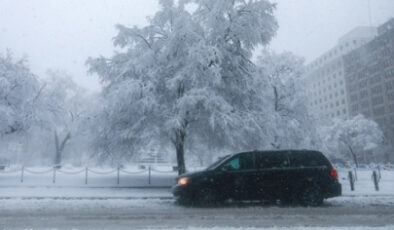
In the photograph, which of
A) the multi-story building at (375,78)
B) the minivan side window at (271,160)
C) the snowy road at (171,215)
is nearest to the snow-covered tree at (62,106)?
Answer: the snowy road at (171,215)

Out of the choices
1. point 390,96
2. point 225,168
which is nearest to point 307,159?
point 225,168

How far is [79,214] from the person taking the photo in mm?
9820

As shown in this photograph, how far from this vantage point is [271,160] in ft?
39.9

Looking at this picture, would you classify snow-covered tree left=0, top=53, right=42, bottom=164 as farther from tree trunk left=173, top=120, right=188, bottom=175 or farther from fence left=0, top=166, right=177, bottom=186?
tree trunk left=173, top=120, right=188, bottom=175

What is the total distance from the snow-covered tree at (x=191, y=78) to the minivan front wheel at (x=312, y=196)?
530 centimetres

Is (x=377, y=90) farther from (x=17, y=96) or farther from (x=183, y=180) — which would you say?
(x=183, y=180)

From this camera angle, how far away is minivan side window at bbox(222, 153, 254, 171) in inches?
466

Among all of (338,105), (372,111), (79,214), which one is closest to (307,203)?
(79,214)

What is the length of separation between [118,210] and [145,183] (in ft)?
31.5

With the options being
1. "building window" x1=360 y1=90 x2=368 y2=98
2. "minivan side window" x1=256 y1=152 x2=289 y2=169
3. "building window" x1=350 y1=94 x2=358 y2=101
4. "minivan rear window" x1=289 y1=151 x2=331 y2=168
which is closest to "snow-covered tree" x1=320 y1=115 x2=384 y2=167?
"building window" x1=360 y1=90 x2=368 y2=98

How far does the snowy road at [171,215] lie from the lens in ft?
27.0

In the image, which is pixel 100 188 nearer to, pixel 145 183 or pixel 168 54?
pixel 145 183

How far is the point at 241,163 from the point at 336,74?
118416 mm

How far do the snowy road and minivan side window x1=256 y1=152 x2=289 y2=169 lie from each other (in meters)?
1.37
